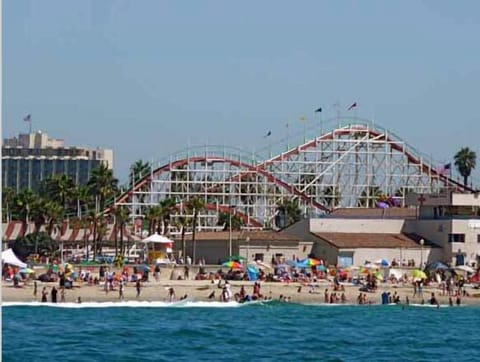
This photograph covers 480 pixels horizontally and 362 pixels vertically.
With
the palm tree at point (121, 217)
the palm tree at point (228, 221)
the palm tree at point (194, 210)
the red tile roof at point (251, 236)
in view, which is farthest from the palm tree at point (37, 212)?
the palm tree at point (228, 221)

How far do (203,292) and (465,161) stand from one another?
52.3 metres

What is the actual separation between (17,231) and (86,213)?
5.35 m

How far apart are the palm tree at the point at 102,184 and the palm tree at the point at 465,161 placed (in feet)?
106

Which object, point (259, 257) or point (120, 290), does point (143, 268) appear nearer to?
point (120, 290)

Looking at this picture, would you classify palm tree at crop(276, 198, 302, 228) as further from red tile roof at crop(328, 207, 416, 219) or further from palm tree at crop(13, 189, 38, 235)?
palm tree at crop(13, 189, 38, 235)

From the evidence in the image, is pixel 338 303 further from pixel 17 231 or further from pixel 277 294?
pixel 17 231

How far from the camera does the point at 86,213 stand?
8031 cm

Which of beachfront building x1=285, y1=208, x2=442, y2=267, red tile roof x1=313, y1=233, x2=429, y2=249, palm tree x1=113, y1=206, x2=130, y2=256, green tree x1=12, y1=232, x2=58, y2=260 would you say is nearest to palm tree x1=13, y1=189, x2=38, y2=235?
green tree x1=12, y1=232, x2=58, y2=260

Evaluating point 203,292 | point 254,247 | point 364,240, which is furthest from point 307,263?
point 203,292

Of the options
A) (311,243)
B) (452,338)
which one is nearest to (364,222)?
(311,243)

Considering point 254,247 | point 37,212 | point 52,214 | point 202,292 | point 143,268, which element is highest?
point 37,212

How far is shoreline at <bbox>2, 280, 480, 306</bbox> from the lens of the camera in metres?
49.2

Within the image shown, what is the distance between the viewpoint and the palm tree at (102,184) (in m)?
83.6

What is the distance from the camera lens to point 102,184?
275 feet
